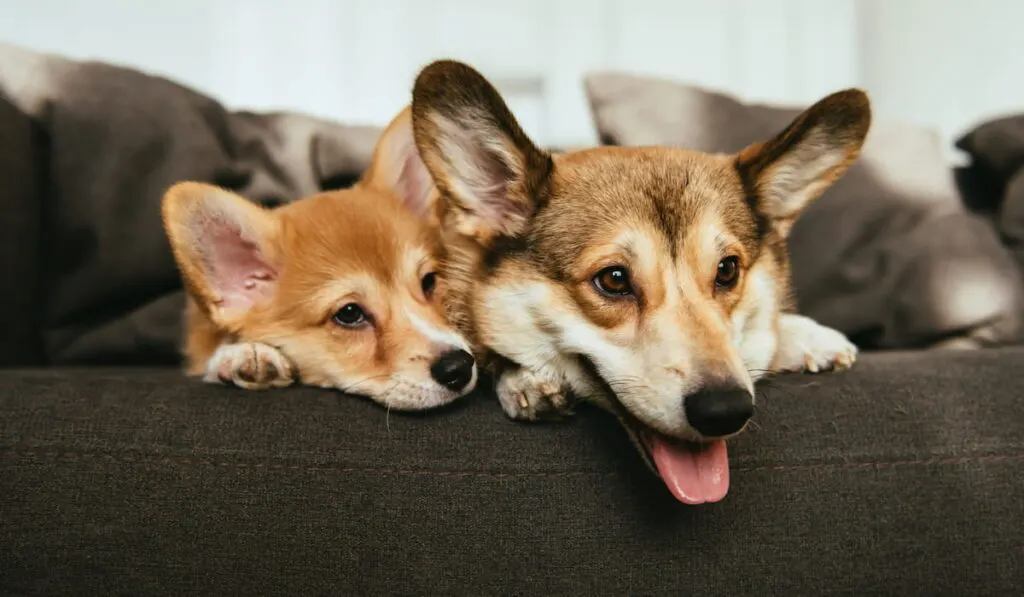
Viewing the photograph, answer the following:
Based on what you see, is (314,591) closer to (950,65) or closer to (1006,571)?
(1006,571)

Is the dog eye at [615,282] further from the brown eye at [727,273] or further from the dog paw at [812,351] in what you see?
the dog paw at [812,351]

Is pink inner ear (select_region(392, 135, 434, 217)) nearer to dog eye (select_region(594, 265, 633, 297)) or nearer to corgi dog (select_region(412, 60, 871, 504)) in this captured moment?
corgi dog (select_region(412, 60, 871, 504))

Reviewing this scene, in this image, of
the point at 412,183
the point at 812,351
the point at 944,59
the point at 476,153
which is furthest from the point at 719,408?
the point at 944,59

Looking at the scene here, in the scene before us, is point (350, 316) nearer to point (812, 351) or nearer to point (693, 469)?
point (693, 469)

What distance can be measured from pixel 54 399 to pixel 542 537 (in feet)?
2.68

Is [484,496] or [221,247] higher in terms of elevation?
[221,247]

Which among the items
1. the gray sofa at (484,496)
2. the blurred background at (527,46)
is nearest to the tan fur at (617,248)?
the gray sofa at (484,496)

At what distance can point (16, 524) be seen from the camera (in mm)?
956

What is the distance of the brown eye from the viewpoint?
1201 mm

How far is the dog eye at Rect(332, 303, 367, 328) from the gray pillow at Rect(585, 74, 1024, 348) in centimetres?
109

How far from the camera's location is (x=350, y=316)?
1.41 m

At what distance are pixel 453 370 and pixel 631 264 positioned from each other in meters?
0.37

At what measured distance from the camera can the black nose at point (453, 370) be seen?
3.87ft

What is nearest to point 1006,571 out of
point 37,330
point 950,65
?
point 37,330
